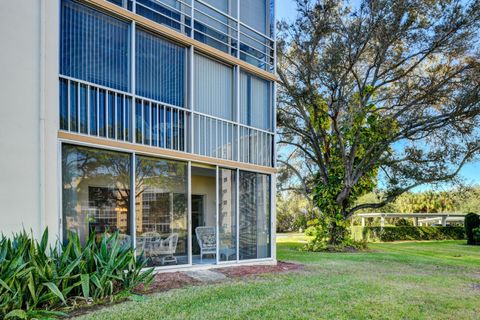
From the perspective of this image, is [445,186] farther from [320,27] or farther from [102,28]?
[102,28]

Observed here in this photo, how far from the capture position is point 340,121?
17.8 metres

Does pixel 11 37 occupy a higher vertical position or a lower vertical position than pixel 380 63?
lower

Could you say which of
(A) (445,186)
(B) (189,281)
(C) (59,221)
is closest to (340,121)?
(A) (445,186)

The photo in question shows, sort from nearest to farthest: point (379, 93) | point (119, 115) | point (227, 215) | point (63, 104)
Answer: point (63, 104) < point (119, 115) < point (227, 215) < point (379, 93)

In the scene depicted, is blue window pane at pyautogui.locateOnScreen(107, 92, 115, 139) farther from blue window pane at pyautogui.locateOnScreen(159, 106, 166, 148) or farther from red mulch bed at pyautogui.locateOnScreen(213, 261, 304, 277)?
red mulch bed at pyautogui.locateOnScreen(213, 261, 304, 277)

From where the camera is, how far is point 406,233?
28344 mm

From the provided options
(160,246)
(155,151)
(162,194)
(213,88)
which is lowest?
(160,246)

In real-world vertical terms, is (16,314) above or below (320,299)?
above

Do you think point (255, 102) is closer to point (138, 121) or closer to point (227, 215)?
point (227, 215)

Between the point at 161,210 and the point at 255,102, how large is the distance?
4.53 m

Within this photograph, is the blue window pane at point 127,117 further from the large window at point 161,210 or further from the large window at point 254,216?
the large window at point 254,216

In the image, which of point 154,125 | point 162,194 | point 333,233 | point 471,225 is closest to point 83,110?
point 154,125

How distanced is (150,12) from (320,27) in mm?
9145

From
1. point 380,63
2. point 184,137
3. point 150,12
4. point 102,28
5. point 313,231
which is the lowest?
point 313,231
